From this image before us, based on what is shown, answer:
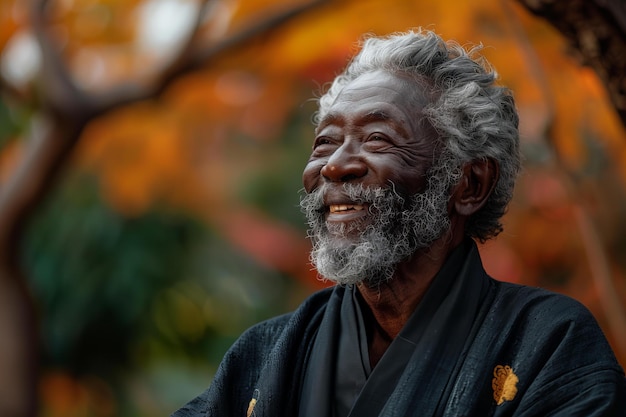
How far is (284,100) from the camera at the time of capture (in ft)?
28.4

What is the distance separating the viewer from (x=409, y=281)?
278cm

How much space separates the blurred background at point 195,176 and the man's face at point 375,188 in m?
0.68

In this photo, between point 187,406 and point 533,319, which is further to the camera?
point 187,406

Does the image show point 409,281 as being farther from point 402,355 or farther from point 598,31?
point 598,31

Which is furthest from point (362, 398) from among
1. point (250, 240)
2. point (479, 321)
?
point (250, 240)

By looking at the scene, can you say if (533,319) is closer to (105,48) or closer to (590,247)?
(590,247)

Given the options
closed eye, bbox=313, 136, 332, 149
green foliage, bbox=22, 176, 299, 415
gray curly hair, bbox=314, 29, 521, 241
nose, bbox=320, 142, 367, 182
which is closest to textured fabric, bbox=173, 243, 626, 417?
gray curly hair, bbox=314, 29, 521, 241

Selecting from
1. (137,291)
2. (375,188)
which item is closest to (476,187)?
(375,188)

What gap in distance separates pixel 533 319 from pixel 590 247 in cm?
230

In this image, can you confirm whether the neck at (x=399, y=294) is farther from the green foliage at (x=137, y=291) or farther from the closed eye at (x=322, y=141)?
the green foliage at (x=137, y=291)

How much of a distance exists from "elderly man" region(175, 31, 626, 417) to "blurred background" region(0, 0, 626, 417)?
536mm

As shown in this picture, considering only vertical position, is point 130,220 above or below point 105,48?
below

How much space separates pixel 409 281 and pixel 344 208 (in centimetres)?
26

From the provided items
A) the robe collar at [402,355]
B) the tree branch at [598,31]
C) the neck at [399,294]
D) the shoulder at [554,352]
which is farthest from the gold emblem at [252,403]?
the tree branch at [598,31]
